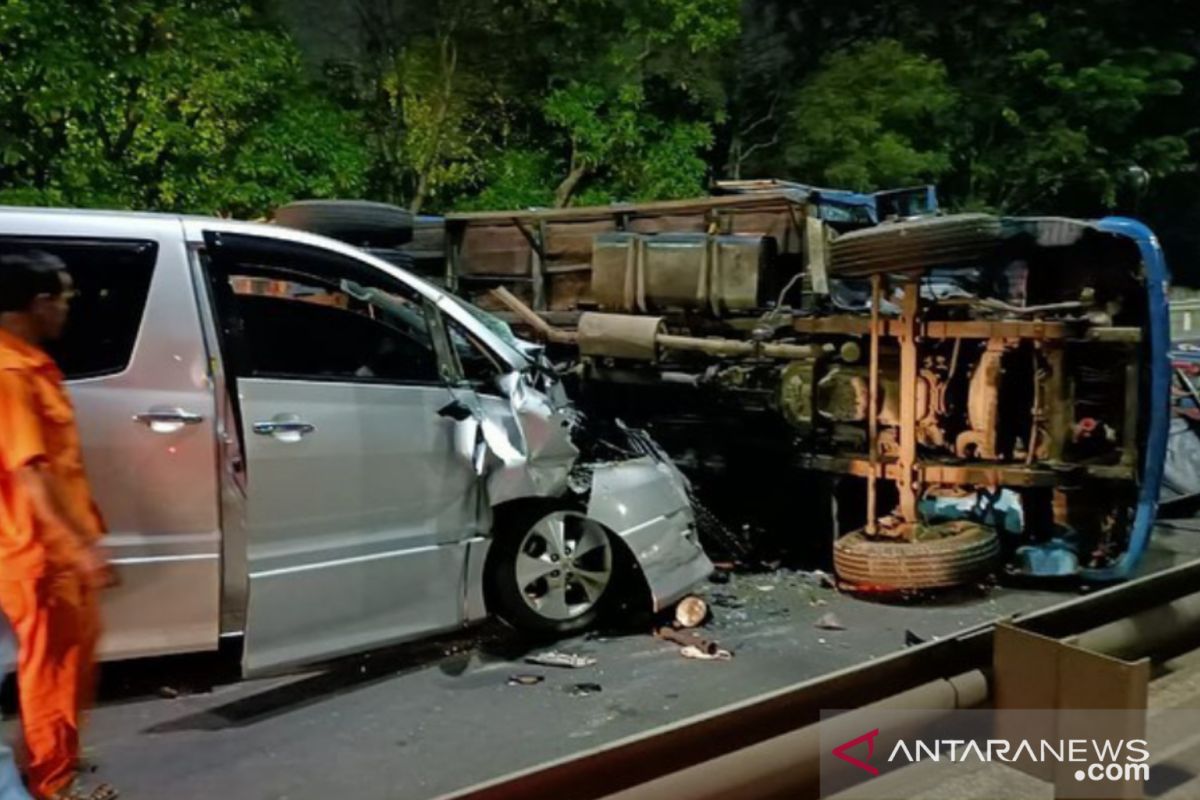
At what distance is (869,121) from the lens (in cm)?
1944

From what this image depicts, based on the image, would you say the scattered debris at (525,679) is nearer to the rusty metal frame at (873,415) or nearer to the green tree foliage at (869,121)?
the rusty metal frame at (873,415)

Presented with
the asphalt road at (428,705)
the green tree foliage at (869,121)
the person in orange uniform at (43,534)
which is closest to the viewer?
the person in orange uniform at (43,534)

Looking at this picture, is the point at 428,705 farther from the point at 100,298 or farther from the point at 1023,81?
the point at 1023,81

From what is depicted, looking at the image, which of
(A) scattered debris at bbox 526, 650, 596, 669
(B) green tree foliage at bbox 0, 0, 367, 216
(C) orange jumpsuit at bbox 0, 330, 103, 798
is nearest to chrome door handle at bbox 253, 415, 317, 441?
(C) orange jumpsuit at bbox 0, 330, 103, 798

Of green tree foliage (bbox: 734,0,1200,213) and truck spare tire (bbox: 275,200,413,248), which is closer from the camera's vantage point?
truck spare tire (bbox: 275,200,413,248)

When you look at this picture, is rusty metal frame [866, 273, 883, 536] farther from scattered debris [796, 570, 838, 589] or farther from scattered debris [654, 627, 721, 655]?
scattered debris [654, 627, 721, 655]

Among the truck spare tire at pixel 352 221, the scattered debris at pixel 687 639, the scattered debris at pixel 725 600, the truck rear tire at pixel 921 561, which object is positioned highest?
the truck spare tire at pixel 352 221

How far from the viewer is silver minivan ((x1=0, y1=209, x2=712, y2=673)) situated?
433cm

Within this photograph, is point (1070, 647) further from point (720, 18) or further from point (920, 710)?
point (720, 18)

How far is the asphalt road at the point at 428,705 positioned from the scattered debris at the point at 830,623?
3 cm

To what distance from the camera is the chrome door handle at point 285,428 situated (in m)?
4.46

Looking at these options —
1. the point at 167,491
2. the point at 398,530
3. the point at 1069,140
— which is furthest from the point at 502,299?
the point at 1069,140

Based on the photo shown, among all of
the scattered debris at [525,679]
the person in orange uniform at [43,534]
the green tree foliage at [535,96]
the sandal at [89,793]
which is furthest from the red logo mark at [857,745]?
the green tree foliage at [535,96]

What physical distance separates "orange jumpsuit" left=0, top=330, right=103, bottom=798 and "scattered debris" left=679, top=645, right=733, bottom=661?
2703 mm
